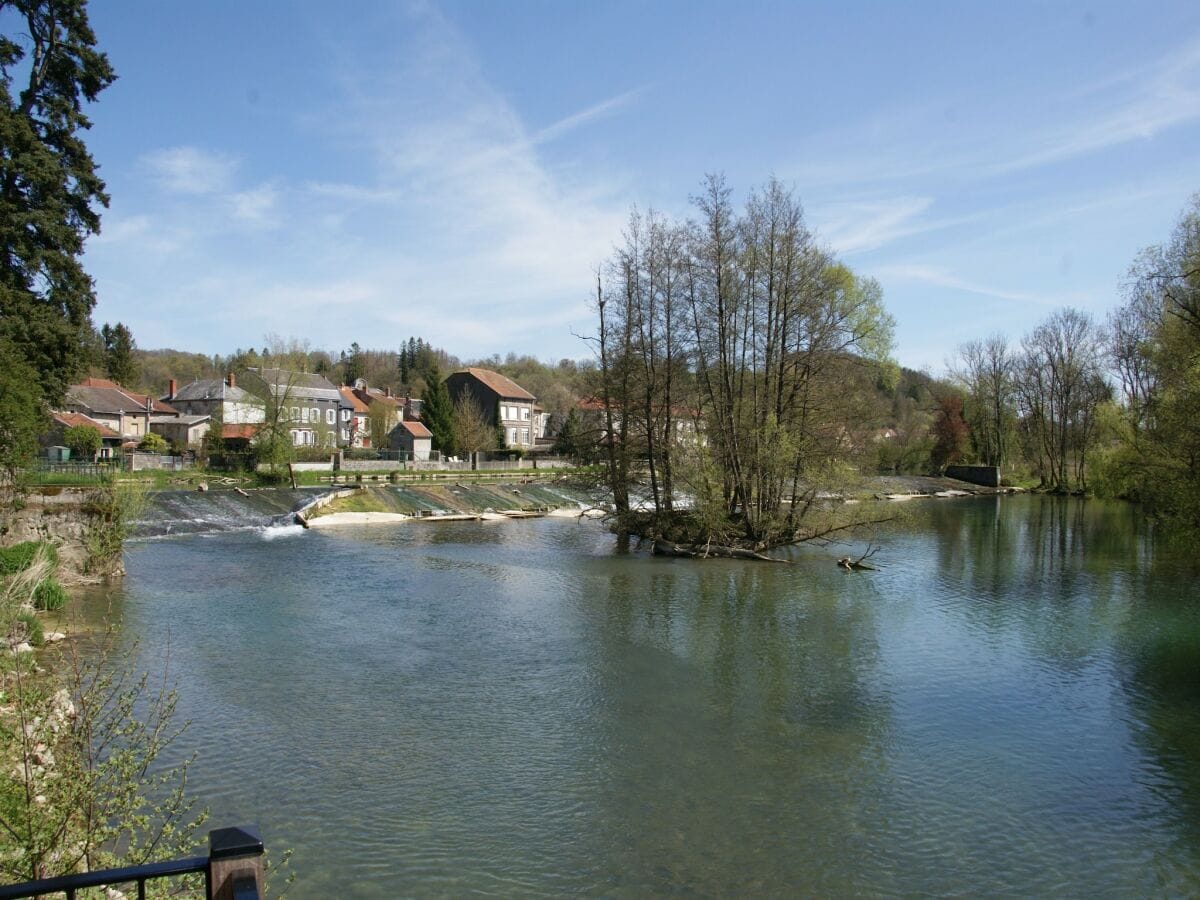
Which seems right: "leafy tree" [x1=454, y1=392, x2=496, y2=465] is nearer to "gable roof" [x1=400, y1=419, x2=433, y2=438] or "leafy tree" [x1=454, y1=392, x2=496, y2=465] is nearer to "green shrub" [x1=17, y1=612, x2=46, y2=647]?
"gable roof" [x1=400, y1=419, x2=433, y2=438]

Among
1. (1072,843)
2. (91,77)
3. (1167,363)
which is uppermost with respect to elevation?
(91,77)

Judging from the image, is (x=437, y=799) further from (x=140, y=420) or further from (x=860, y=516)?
(x=140, y=420)

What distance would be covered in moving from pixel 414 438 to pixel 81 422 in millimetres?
27512

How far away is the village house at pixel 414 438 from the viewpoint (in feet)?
247

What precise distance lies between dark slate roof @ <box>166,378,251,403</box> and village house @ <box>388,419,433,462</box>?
1470 centimetres

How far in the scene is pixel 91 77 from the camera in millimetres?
24188

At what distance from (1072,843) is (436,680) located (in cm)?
961

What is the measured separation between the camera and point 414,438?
248ft

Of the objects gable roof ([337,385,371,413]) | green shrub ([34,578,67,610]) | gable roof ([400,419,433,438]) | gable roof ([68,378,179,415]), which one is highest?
gable roof ([337,385,371,413])

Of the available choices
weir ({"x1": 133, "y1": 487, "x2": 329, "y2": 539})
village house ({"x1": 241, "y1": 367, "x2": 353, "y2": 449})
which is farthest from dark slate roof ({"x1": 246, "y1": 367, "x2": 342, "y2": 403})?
weir ({"x1": 133, "y1": 487, "x2": 329, "y2": 539})

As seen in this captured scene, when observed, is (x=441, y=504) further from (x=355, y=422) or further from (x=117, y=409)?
(x=355, y=422)

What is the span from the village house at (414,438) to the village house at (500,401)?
24.1ft

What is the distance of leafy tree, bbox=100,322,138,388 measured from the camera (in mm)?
77312

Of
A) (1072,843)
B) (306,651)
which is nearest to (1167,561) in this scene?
(1072,843)
